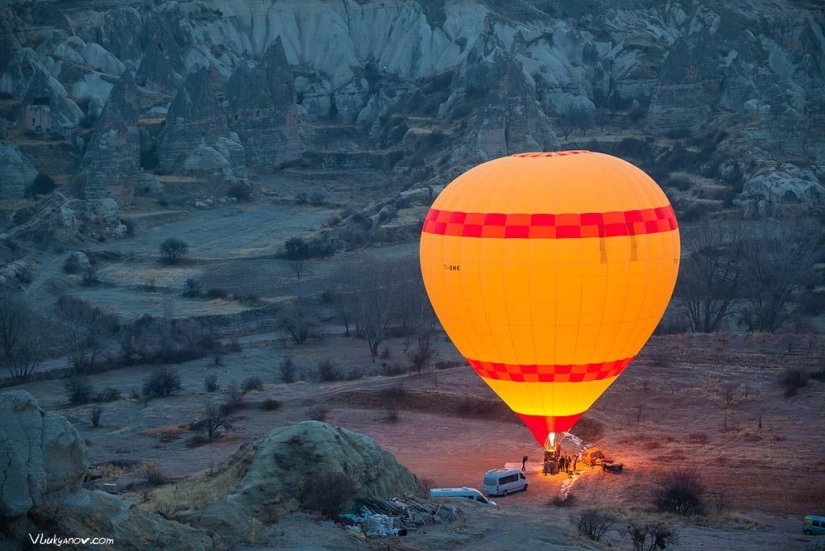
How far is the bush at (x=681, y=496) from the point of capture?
65.1ft

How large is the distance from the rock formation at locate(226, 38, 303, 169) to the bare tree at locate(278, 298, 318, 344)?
27365 millimetres

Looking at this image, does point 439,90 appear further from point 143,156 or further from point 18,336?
point 18,336

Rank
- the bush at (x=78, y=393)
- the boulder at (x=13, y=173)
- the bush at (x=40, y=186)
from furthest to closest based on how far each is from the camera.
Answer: the bush at (x=40, y=186), the boulder at (x=13, y=173), the bush at (x=78, y=393)

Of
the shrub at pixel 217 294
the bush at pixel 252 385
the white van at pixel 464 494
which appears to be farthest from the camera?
the shrub at pixel 217 294

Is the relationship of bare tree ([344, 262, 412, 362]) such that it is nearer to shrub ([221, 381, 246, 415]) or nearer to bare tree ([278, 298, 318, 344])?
bare tree ([278, 298, 318, 344])

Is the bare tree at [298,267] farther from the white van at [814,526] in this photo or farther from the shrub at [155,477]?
the white van at [814,526]

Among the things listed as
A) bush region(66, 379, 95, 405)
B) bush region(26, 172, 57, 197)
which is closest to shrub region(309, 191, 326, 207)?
bush region(26, 172, 57, 197)

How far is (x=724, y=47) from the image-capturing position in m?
83.2

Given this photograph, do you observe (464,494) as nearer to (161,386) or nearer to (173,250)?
(161,386)

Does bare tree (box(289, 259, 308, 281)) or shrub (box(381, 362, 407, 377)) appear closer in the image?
shrub (box(381, 362, 407, 377))

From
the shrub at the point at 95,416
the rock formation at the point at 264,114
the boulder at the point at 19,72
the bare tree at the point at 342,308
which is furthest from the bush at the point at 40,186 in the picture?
the shrub at the point at 95,416

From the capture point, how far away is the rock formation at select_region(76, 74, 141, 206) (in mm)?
57656

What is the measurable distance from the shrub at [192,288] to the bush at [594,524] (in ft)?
84.7

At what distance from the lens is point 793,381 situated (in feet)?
83.3
